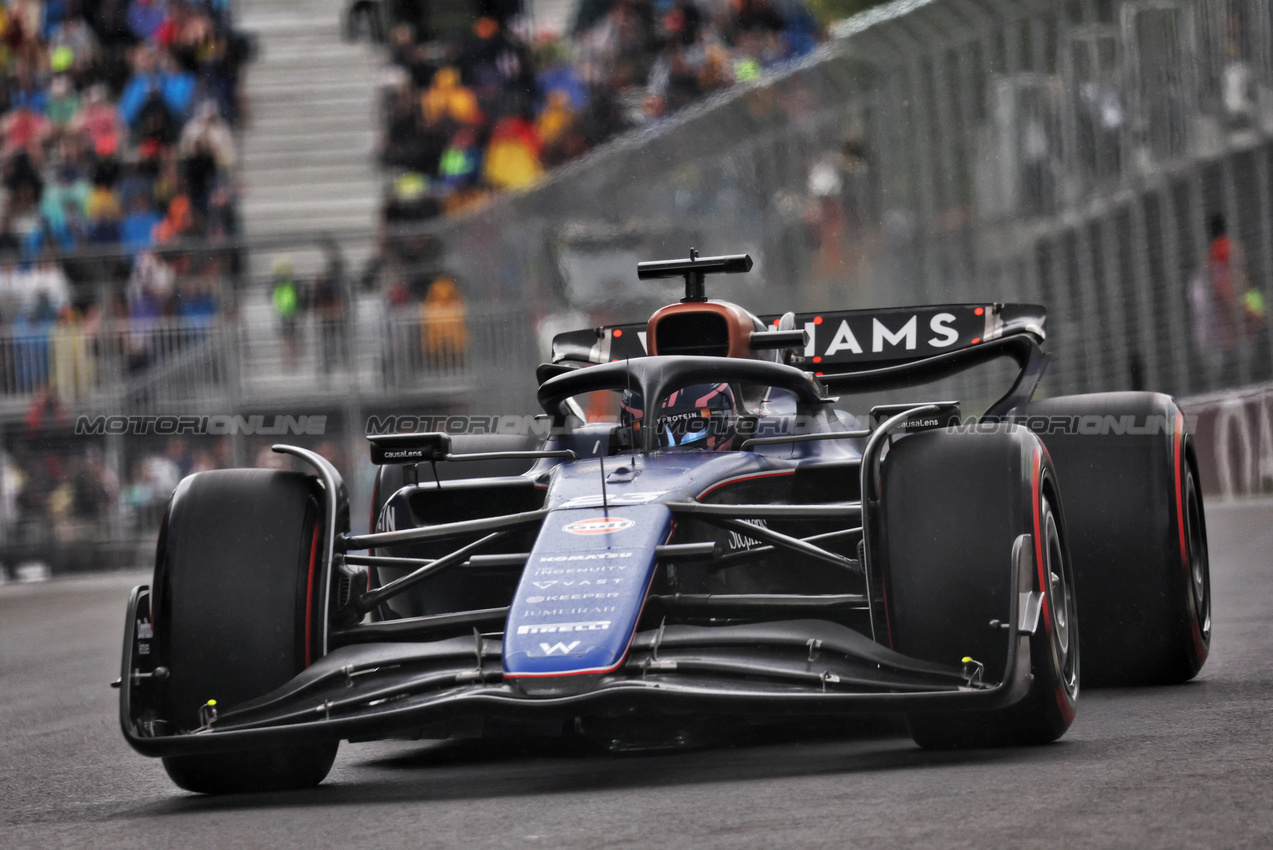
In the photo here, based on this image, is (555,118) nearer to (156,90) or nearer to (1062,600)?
(156,90)

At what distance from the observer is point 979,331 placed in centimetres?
711

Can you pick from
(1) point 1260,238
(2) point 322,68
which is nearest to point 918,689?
(1) point 1260,238

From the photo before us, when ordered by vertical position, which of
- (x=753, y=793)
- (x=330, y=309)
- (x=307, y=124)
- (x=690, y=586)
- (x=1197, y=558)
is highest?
(x=307, y=124)

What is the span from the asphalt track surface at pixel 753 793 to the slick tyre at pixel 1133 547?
0.49 feet

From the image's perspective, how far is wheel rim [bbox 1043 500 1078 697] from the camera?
15.4ft

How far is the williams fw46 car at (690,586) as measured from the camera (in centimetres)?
437

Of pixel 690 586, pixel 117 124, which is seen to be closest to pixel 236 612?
pixel 690 586

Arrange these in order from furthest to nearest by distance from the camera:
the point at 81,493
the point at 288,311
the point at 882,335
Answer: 1. the point at 288,311
2. the point at 81,493
3. the point at 882,335

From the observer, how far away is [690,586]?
5.20 m

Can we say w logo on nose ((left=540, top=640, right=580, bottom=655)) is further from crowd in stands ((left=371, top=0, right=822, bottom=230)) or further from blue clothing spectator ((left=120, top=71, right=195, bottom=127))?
blue clothing spectator ((left=120, top=71, right=195, bottom=127))

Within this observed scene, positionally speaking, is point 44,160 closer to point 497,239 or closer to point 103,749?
point 497,239

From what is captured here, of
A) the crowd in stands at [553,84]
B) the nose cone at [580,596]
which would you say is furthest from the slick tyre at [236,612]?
the crowd in stands at [553,84]
